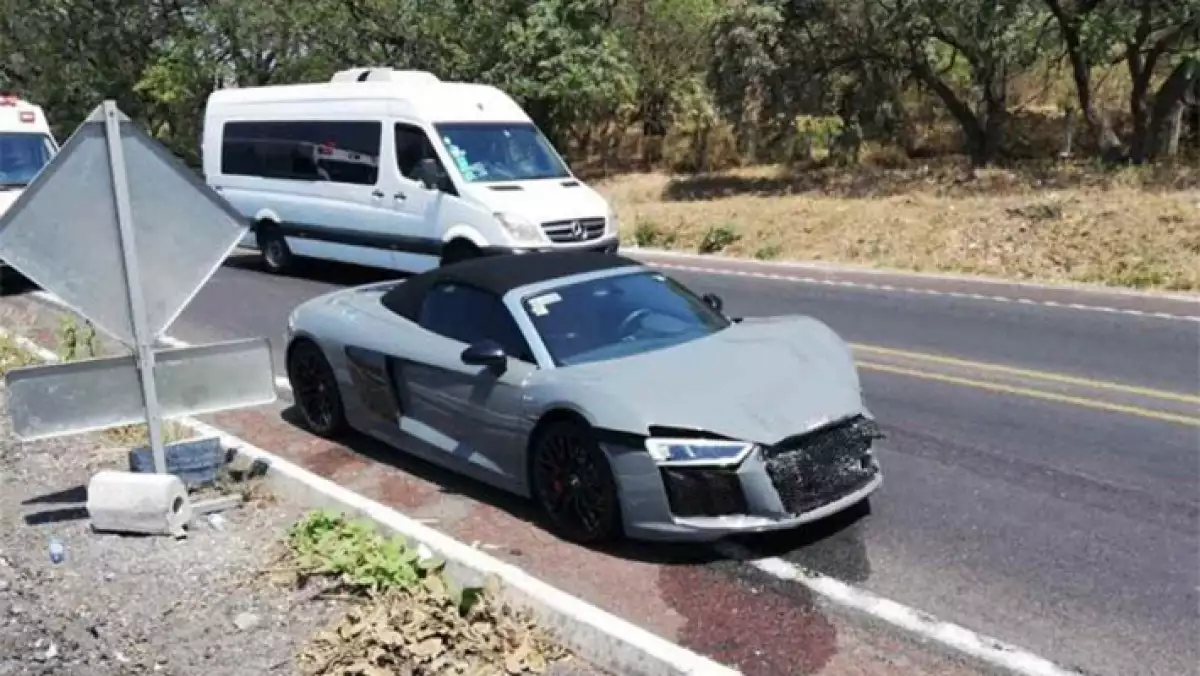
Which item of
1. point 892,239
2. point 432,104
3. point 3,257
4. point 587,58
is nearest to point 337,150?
point 432,104

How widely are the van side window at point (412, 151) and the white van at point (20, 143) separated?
5749 mm

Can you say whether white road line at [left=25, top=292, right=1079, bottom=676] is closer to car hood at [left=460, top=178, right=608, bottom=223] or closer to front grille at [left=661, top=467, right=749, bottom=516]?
front grille at [left=661, top=467, right=749, bottom=516]

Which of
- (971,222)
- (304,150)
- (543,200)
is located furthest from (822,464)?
(971,222)

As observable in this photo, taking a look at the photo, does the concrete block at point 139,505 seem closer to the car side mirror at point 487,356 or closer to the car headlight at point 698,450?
the car side mirror at point 487,356

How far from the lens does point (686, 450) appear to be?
559 centimetres

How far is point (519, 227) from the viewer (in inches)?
534

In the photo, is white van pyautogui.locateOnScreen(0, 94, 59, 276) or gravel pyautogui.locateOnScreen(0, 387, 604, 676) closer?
gravel pyautogui.locateOnScreen(0, 387, 604, 676)

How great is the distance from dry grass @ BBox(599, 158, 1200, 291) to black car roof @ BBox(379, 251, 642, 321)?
10206 millimetres

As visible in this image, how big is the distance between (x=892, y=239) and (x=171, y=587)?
14.9 m

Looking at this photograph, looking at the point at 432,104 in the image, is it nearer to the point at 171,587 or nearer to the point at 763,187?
the point at 171,587

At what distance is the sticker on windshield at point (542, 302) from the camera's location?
6.77 m

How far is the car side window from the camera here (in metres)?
6.69

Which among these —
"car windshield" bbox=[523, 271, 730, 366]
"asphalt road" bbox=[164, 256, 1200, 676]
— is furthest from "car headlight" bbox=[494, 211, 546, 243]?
"car windshield" bbox=[523, 271, 730, 366]

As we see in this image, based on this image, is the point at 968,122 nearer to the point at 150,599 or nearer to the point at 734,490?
the point at 734,490
